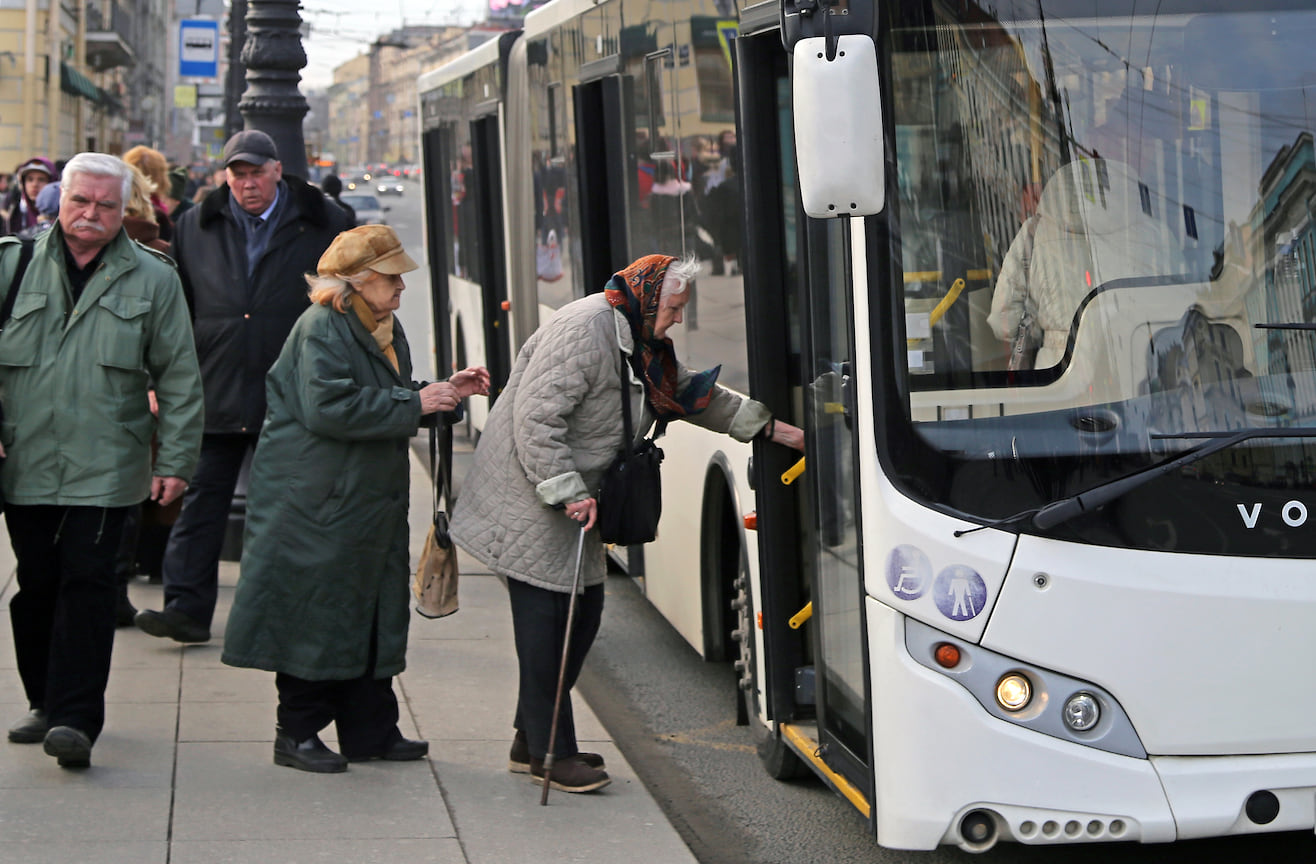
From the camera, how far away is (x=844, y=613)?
4.91 meters

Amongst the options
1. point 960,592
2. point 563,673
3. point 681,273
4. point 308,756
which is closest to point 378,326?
point 681,273

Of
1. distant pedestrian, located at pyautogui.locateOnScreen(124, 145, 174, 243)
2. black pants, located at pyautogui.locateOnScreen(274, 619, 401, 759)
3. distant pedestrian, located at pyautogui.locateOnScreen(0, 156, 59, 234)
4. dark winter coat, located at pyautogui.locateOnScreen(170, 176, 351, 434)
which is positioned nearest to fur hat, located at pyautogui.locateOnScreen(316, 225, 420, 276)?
black pants, located at pyautogui.locateOnScreen(274, 619, 401, 759)

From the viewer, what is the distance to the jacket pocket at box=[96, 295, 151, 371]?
17.9 ft

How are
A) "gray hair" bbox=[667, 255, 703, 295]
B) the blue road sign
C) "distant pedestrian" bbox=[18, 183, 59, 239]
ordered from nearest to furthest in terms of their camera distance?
"gray hair" bbox=[667, 255, 703, 295]
"distant pedestrian" bbox=[18, 183, 59, 239]
the blue road sign

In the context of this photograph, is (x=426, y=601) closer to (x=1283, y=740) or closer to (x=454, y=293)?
(x=1283, y=740)

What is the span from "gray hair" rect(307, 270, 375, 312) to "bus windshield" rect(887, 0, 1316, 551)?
1.87 meters

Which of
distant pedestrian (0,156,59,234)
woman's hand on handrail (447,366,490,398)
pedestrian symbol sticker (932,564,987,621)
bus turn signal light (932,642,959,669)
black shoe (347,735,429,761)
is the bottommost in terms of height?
black shoe (347,735,429,761)

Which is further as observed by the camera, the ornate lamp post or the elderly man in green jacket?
the ornate lamp post

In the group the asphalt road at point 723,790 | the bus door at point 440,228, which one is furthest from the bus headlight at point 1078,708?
the bus door at point 440,228

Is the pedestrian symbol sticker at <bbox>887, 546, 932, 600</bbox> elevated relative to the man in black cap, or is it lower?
lower

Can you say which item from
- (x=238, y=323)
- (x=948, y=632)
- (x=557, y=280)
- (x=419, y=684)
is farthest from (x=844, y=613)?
(x=557, y=280)

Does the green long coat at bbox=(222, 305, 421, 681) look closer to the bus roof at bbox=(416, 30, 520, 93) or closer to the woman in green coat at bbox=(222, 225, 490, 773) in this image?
the woman in green coat at bbox=(222, 225, 490, 773)

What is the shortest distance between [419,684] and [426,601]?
1388 millimetres

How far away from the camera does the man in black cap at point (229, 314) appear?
7246 mm
